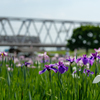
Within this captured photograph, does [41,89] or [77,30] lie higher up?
[77,30]

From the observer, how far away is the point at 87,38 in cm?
1825

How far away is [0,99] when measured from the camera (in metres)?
1.51

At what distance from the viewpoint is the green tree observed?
59.7ft

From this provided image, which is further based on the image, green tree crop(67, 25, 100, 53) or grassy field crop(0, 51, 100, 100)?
green tree crop(67, 25, 100, 53)

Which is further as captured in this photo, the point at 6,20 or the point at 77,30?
the point at 6,20

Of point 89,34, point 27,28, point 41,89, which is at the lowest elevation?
point 41,89

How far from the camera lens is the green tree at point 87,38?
18.2 metres

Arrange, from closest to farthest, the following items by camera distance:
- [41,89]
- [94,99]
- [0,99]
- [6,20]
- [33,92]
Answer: [94,99] < [0,99] < [33,92] < [41,89] < [6,20]

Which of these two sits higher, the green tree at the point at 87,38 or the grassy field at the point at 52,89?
the green tree at the point at 87,38

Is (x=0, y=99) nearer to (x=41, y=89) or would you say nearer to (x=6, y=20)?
(x=41, y=89)

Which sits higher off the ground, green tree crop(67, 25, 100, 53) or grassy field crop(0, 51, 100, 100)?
green tree crop(67, 25, 100, 53)

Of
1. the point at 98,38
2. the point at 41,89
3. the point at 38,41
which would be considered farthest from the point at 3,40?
the point at 41,89

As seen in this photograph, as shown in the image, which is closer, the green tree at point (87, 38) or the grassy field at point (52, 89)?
the grassy field at point (52, 89)

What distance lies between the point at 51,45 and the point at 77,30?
298 inches
